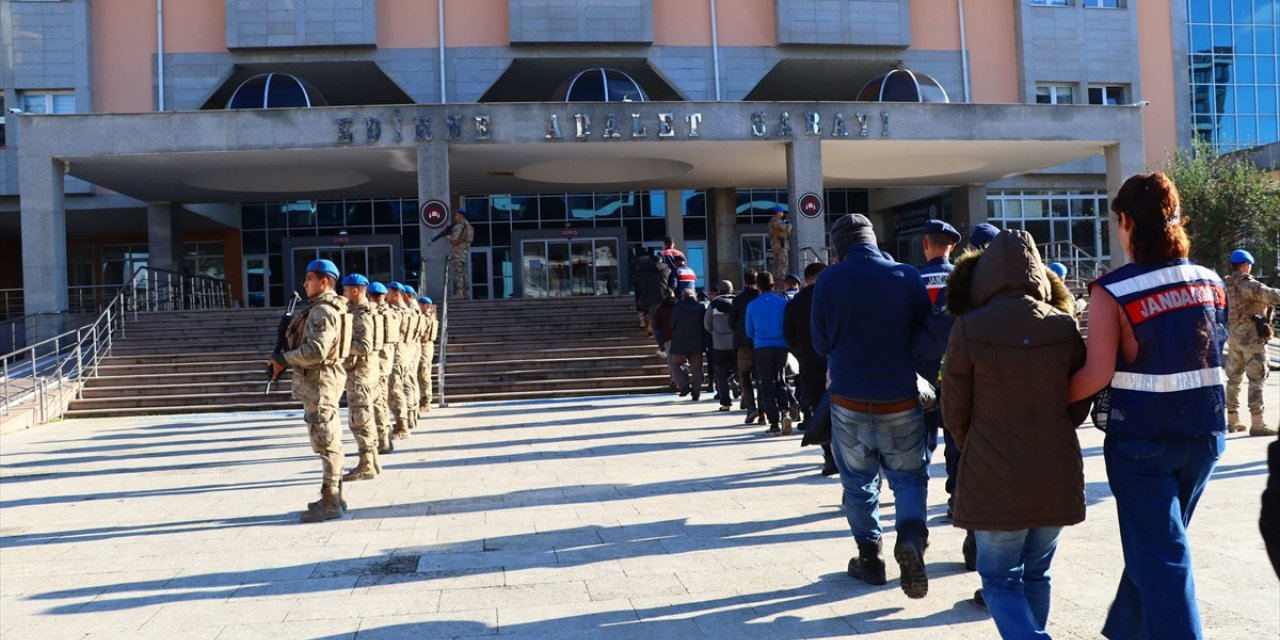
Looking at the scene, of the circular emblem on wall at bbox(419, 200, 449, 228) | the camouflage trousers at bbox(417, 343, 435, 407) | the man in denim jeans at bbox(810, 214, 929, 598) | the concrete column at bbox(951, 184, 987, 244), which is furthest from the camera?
the concrete column at bbox(951, 184, 987, 244)

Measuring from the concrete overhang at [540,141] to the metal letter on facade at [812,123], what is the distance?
3cm

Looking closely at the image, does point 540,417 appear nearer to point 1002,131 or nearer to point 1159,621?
point 1159,621

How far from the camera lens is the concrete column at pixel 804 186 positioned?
76.8 feet

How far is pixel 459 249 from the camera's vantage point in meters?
22.7

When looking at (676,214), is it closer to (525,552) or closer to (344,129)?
(344,129)

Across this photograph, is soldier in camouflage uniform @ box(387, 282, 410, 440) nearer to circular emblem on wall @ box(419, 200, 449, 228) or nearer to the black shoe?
the black shoe

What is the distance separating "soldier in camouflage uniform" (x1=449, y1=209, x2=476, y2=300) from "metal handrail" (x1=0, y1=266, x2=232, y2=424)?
263 inches

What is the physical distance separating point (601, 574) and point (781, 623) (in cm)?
135

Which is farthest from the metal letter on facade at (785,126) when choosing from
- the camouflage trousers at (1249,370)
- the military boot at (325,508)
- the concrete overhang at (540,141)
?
the military boot at (325,508)

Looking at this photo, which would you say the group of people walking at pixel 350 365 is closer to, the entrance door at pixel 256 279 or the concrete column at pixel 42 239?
the concrete column at pixel 42 239

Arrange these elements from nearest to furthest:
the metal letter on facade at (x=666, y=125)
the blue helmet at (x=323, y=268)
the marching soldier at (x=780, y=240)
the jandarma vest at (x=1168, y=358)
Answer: the jandarma vest at (x=1168, y=358) → the blue helmet at (x=323, y=268) → the metal letter on facade at (x=666, y=125) → the marching soldier at (x=780, y=240)

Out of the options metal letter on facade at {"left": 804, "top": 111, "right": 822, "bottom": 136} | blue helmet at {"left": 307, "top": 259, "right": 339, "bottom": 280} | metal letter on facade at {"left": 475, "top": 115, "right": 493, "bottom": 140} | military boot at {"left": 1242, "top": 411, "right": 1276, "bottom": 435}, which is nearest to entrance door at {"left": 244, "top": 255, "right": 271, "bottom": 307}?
metal letter on facade at {"left": 475, "top": 115, "right": 493, "bottom": 140}

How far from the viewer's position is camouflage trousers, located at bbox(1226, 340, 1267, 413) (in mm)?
10242

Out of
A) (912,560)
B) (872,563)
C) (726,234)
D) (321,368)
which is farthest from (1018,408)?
(726,234)
